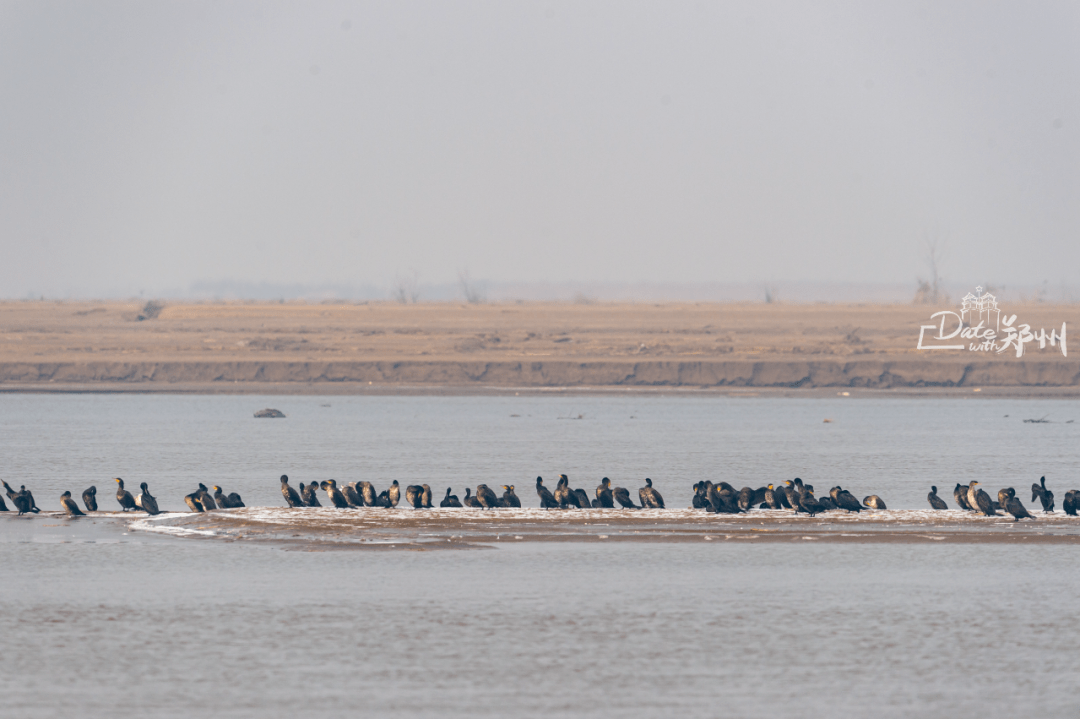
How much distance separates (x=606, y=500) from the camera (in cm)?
2359

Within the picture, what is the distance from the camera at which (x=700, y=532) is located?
2080cm

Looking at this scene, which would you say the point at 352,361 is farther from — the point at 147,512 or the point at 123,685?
the point at 123,685

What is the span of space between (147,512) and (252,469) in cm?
935

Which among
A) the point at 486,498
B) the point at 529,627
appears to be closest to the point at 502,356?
the point at 486,498

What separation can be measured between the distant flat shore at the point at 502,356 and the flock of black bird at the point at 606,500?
41.4 metres

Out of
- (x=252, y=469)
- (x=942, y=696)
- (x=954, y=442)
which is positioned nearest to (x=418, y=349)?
(x=954, y=442)

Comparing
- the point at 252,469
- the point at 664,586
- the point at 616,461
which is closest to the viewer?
the point at 664,586

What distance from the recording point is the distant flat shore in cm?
6781

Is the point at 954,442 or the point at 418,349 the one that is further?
the point at 418,349

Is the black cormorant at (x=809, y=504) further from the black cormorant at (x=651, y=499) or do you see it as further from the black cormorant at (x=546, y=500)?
the black cormorant at (x=546, y=500)

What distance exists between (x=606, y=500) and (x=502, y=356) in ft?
159

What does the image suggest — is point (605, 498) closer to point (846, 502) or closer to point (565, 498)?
point (565, 498)

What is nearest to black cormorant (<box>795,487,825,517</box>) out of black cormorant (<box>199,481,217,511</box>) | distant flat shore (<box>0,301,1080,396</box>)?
black cormorant (<box>199,481,217,511</box>)

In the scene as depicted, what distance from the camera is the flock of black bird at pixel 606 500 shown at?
22.5 m
